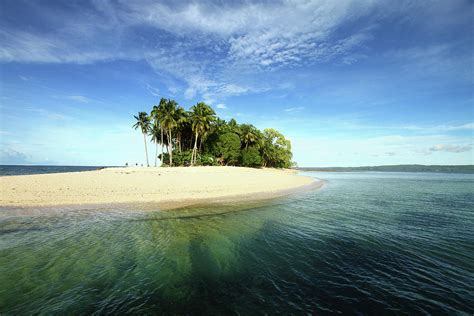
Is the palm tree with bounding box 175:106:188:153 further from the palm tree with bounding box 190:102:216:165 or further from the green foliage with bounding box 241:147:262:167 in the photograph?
the green foliage with bounding box 241:147:262:167

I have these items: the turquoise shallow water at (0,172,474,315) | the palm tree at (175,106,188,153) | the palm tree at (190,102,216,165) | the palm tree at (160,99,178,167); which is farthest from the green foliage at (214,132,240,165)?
the turquoise shallow water at (0,172,474,315)

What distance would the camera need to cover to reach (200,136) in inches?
2360

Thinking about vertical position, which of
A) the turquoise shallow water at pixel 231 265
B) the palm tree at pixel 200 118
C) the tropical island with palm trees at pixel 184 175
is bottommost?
the turquoise shallow water at pixel 231 265

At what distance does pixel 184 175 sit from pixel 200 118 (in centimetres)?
2109

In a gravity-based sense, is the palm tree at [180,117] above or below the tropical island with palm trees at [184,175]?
above

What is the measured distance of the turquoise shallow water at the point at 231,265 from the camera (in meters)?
5.16

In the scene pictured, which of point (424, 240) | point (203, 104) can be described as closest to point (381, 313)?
point (424, 240)

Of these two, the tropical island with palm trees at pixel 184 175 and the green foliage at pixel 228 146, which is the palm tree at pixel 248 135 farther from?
the green foliage at pixel 228 146

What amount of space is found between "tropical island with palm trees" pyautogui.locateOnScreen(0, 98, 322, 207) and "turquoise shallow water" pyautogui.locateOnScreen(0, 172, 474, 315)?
15.7 feet

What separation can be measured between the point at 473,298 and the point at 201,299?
724cm

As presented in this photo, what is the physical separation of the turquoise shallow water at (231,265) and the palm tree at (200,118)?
39.1 m

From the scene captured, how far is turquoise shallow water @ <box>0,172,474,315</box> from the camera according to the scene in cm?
516

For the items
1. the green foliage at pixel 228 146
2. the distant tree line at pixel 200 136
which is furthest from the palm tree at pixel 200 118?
the green foliage at pixel 228 146

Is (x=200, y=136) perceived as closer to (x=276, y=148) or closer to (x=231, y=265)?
(x=276, y=148)
